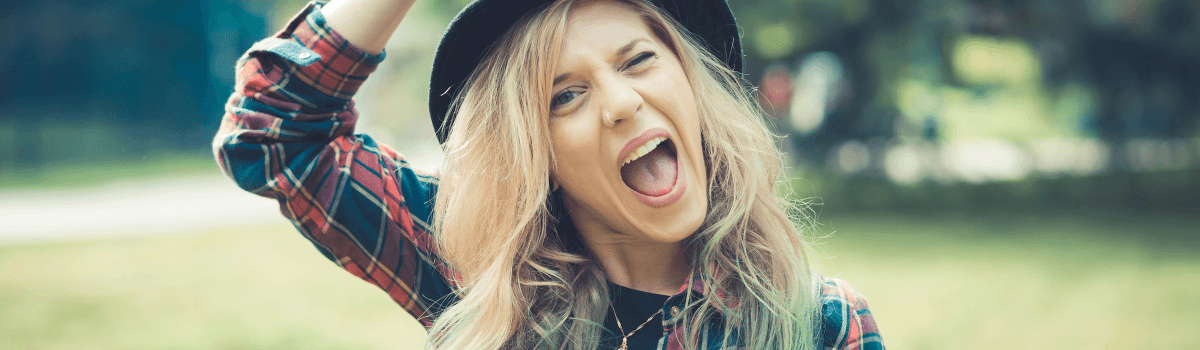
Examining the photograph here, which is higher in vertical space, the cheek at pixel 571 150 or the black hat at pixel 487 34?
the black hat at pixel 487 34

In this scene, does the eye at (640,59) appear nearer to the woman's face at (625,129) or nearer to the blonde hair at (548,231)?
the woman's face at (625,129)

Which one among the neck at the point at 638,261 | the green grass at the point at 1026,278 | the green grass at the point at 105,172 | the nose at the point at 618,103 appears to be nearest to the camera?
the nose at the point at 618,103

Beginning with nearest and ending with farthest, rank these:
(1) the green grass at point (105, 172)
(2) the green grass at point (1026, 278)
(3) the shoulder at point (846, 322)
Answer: (3) the shoulder at point (846, 322) → (2) the green grass at point (1026, 278) → (1) the green grass at point (105, 172)

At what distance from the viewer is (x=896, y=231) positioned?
10195 millimetres

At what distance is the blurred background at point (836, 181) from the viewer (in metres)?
6.70

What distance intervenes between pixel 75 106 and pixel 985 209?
2081 cm

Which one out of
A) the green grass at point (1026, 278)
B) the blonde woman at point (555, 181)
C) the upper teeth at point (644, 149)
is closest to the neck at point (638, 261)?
the blonde woman at point (555, 181)

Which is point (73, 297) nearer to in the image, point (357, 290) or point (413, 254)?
point (357, 290)

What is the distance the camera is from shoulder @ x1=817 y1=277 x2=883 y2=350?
6.10 ft

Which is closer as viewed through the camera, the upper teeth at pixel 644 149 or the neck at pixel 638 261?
the upper teeth at pixel 644 149

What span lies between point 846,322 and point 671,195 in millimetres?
541

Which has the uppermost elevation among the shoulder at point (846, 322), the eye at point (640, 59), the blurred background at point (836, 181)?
the eye at point (640, 59)

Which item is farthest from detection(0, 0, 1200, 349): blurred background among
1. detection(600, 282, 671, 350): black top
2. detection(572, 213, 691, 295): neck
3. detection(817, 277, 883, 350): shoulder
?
detection(600, 282, 671, 350): black top

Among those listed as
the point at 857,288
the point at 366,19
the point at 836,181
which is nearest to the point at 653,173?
the point at 366,19
